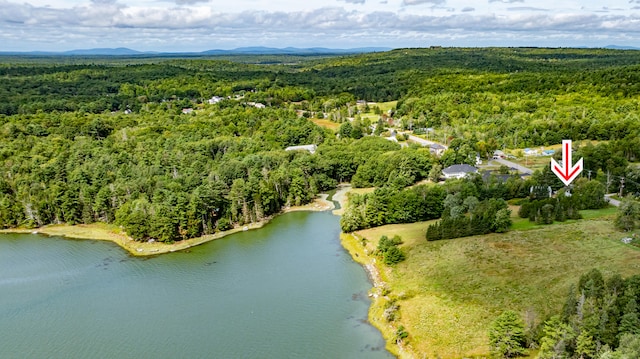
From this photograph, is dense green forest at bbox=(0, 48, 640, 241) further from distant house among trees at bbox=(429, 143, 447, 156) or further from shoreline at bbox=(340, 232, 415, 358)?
shoreline at bbox=(340, 232, 415, 358)

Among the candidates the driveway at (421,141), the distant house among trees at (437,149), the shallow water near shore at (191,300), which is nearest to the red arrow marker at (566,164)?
the shallow water near shore at (191,300)

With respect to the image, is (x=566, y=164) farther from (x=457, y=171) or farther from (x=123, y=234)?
(x=123, y=234)

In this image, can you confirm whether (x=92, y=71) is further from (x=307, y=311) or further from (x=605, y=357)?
(x=605, y=357)

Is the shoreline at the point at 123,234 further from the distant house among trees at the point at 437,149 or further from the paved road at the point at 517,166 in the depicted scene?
the paved road at the point at 517,166

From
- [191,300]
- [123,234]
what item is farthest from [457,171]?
[123,234]

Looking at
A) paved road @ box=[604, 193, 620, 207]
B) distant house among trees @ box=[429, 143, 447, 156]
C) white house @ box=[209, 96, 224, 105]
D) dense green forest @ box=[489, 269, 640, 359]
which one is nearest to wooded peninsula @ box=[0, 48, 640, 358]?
dense green forest @ box=[489, 269, 640, 359]

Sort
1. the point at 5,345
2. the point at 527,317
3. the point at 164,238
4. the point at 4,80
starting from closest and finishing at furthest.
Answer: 1. the point at 527,317
2. the point at 5,345
3. the point at 164,238
4. the point at 4,80

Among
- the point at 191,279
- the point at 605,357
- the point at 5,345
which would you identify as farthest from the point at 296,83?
the point at 605,357
